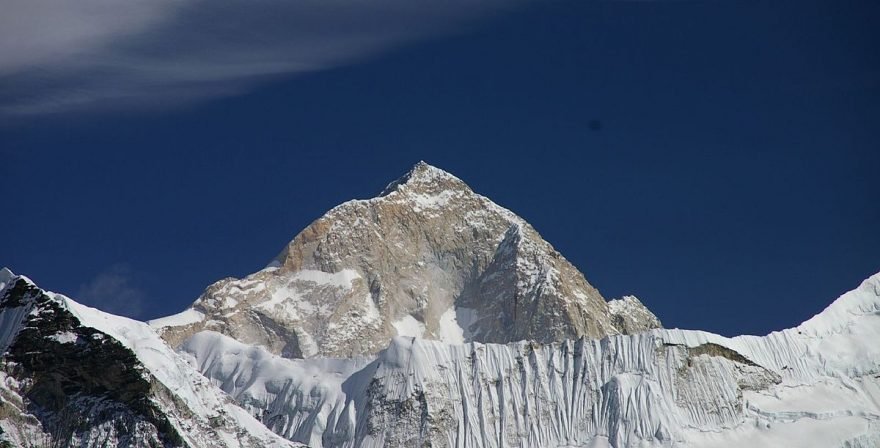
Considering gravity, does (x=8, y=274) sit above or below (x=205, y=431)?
above

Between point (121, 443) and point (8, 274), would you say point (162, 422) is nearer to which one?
point (121, 443)

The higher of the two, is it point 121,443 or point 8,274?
point 8,274

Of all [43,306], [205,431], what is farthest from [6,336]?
[205,431]

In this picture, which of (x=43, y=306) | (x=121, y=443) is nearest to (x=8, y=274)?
(x=43, y=306)

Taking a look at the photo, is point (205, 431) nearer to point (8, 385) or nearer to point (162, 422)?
point (162, 422)

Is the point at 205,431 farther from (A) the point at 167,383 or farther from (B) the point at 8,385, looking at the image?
(B) the point at 8,385

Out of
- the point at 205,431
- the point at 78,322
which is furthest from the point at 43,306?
the point at 205,431
